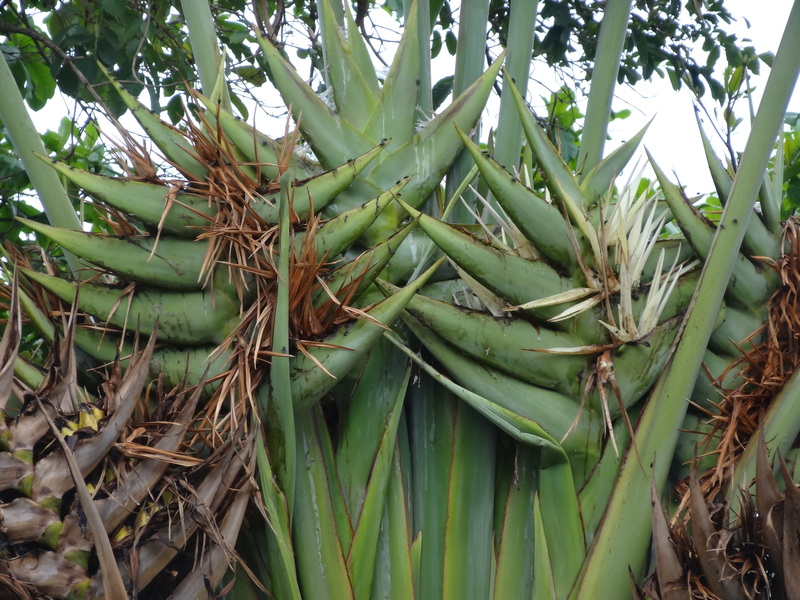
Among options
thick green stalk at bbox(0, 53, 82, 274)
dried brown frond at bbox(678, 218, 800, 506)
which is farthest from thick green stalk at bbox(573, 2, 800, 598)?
thick green stalk at bbox(0, 53, 82, 274)

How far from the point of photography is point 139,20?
2.43 m

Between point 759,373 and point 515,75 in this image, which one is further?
point 515,75

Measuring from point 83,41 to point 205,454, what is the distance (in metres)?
1.47

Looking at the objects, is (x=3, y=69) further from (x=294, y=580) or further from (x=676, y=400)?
(x=676, y=400)

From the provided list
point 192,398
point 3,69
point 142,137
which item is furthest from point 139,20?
point 192,398

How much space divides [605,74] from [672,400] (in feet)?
2.43

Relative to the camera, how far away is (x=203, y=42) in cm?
170

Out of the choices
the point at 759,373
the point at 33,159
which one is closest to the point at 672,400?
the point at 759,373

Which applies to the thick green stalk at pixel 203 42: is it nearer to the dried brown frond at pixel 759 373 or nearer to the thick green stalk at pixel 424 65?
the thick green stalk at pixel 424 65

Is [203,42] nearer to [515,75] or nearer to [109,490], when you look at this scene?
[515,75]

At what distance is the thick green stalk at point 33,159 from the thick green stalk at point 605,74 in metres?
1.04

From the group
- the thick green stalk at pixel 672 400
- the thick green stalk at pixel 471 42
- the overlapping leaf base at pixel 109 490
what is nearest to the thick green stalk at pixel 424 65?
the thick green stalk at pixel 471 42

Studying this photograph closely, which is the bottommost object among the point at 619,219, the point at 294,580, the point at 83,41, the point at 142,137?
the point at 294,580

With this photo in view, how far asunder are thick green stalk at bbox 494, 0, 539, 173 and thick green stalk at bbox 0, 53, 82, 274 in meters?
0.87
